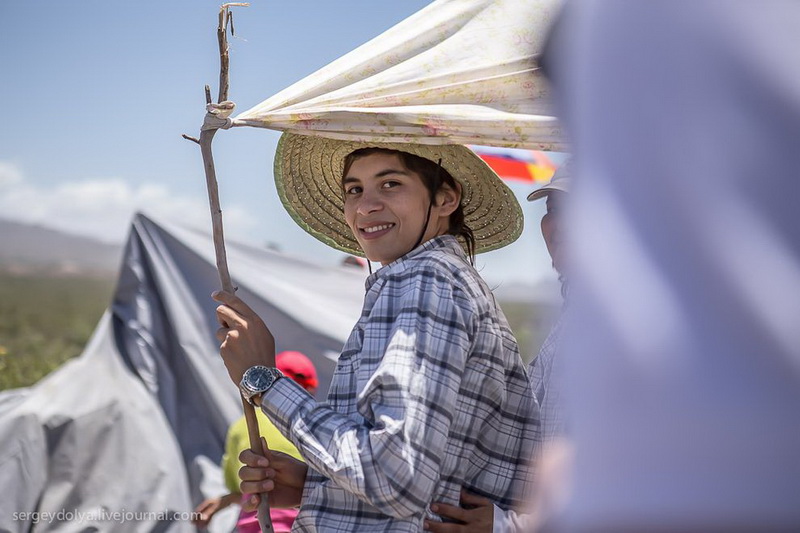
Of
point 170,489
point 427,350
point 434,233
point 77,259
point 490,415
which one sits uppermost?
point 434,233

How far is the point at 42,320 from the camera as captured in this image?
3044 cm

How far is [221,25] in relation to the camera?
1.90m

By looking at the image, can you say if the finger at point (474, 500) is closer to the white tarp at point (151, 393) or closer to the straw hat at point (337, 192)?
the straw hat at point (337, 192)

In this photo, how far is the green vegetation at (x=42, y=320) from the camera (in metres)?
6.75

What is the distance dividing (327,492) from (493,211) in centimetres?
97

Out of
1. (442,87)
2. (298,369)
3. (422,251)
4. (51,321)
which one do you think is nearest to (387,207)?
(422,251)

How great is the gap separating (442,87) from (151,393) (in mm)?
3779

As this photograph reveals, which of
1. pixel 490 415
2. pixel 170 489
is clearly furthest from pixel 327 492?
pixel 170 489

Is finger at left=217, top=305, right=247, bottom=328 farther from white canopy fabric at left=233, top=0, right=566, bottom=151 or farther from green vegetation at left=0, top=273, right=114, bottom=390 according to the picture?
green vegetation at left=0, top=273, right=114, bottom=390

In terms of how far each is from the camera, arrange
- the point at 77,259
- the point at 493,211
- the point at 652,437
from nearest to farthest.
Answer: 1. the point at 652,437
2. the point at 493,211
3. the point at 77,259

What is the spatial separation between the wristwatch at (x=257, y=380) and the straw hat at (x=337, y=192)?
602mm

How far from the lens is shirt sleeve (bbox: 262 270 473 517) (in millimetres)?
1490

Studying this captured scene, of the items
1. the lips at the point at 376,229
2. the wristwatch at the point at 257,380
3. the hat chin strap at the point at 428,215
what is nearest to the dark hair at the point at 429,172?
the hat chin strap at the point at 428,215

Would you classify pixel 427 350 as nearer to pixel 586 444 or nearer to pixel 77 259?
pixel 586 444
